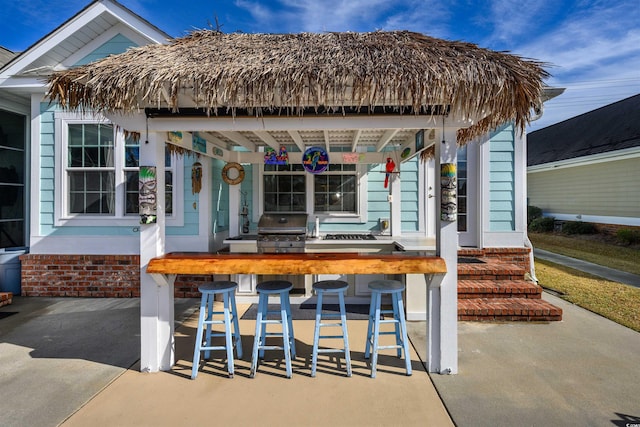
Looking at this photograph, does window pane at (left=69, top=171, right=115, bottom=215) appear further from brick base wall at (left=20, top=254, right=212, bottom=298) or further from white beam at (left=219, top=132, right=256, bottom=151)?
white beam at (left=219, top=132, right=256, bottom=151)

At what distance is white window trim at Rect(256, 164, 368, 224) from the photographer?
6551mm

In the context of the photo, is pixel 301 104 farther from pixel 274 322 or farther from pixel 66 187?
pixel 66 187

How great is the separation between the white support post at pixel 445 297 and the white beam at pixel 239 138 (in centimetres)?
295

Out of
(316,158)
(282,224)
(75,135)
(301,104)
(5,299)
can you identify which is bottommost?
(5,299)

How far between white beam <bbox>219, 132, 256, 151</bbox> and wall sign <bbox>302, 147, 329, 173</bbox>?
99 cm

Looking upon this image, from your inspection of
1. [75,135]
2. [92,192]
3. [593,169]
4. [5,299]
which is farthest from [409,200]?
[593,169]

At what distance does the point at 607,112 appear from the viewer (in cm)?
1507

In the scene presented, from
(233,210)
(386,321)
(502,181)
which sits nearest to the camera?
(386,321)

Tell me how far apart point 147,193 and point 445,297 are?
10.5 feet

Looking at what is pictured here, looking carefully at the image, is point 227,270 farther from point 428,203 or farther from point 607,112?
point 607,112

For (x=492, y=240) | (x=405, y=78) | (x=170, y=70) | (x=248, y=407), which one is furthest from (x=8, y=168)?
(x=492, y=240)

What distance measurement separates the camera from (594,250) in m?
9.99

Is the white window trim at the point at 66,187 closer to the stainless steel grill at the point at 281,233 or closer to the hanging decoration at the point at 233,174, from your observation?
the hanging decoration at the point at 233,174

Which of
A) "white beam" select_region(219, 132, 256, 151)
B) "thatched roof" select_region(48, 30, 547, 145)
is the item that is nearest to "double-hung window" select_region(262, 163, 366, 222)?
"white beam" select_region(219, 132, 256, 151)
